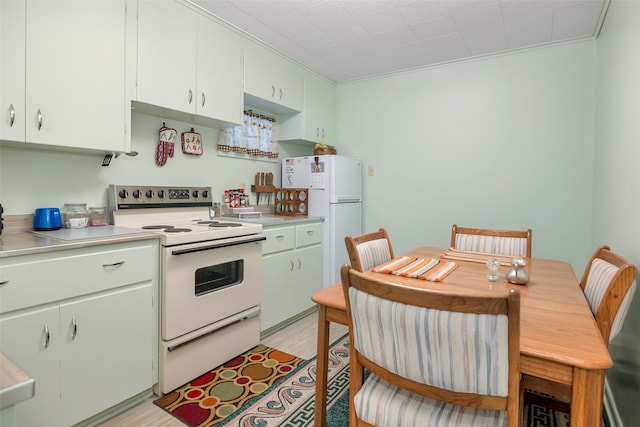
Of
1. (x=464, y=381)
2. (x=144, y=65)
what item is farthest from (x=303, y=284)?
(x=464, y=381)

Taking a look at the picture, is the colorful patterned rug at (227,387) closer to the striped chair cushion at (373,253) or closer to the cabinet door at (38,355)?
the cabinet door at (38,355)

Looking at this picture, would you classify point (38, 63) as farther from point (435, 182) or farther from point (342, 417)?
point (435, 182)

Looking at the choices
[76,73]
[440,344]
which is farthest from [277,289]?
[440,344]

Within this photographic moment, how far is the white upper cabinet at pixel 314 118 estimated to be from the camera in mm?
3400

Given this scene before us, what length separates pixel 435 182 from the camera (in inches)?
133

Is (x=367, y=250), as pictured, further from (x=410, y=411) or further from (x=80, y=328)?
(x=80, y=328)

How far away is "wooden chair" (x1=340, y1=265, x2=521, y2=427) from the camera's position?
764 mm

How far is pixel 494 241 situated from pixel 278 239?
155 cm

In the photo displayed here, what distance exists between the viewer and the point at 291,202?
3.31m

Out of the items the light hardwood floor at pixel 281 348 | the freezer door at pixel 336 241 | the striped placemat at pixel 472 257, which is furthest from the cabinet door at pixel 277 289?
the striped placemat at pixel 472 257

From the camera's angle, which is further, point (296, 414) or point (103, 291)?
point (296, 414)

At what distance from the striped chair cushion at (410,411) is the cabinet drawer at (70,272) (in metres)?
1.27

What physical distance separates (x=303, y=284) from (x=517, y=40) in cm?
272

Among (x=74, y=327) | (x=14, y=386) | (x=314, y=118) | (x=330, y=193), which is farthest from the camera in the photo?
(x=314, y=118)
